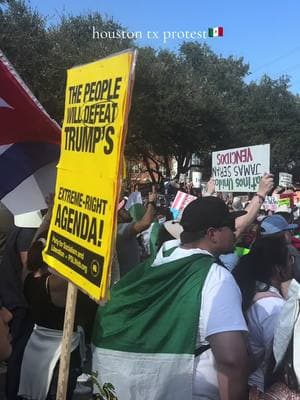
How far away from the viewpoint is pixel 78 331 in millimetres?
3232

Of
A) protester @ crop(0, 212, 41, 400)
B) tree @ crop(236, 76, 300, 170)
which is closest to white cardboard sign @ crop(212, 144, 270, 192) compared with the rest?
protester @ crop(0, 212, 41, 400)

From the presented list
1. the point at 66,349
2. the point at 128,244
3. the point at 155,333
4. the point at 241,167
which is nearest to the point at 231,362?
the point at 155,333

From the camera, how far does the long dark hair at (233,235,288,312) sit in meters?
2.76

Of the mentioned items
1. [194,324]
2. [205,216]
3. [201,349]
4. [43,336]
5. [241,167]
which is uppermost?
[241,167]

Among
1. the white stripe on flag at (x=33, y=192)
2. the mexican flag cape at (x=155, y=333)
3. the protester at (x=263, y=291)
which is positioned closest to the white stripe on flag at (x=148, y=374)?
the mexican flag cape at (x=155, y=333)

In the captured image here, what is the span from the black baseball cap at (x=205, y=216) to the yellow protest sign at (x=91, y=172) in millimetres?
518

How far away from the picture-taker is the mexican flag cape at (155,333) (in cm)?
227

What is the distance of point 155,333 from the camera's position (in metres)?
2.33

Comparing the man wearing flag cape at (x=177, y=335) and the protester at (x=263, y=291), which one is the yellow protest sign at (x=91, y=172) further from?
the protester at (x=263, y=291)

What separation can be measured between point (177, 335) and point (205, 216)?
1.94 feet

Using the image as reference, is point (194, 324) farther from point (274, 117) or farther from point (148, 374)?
point (274, 117)

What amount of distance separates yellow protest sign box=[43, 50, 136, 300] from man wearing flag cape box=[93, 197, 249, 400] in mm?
293

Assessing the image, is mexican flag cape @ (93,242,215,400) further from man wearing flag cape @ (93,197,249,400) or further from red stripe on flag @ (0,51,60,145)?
red stripe on flag @ (0,51,60,145)

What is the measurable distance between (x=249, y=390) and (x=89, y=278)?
0.84 m
